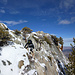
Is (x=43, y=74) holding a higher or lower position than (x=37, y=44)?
lower

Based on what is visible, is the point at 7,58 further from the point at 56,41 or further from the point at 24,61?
the point at 56,41

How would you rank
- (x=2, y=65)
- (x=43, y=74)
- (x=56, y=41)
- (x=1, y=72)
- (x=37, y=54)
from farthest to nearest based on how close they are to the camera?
(x=56, y=41) < (x=37, y=54) < (x=43, y=74) < (x=2, y=65) < (x=1, y=72)

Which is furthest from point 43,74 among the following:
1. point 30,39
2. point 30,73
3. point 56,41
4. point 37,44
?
point 56,41

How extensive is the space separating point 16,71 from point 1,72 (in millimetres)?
2009

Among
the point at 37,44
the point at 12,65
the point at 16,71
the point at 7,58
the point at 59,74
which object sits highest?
the point at 37,44

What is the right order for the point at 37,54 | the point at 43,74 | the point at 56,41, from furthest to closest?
the point at 56,41
the point at 37,54
the point at 43,74

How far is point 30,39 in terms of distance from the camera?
872 inches

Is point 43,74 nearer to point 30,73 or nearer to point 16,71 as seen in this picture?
point 30,73

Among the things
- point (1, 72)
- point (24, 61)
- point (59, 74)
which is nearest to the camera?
point (1, 72)

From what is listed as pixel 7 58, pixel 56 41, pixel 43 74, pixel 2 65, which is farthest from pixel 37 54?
pixel 56 41

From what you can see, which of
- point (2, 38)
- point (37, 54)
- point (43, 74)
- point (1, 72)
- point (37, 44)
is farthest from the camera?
point (37, 44)

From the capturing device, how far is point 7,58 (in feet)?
38.1

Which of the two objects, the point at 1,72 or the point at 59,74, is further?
the point at 59,74

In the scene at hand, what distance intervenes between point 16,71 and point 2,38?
25.1 ft
